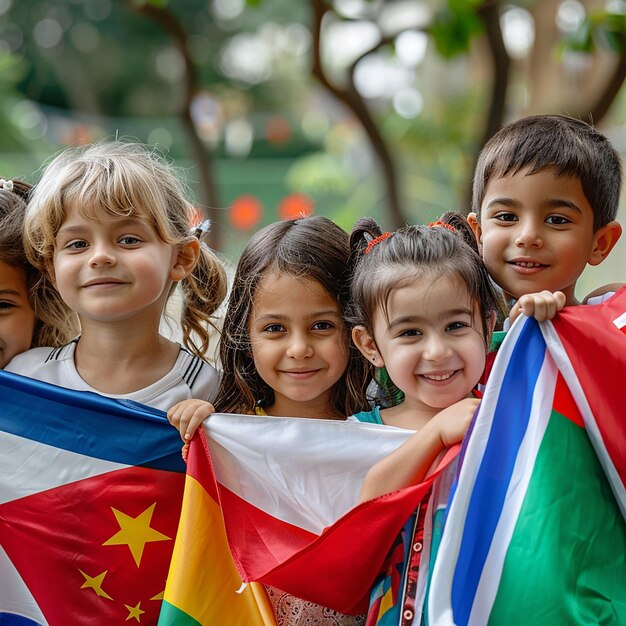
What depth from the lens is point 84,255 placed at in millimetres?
2775

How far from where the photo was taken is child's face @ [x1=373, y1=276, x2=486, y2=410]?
242 cm

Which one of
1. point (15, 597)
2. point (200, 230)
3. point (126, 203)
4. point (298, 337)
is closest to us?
point (15, 597)

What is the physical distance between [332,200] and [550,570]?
1567 centimetres

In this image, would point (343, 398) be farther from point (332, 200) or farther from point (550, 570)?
point (332, 200)

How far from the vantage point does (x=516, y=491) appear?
211cm

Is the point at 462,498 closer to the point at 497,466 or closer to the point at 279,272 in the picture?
the point at 497,466

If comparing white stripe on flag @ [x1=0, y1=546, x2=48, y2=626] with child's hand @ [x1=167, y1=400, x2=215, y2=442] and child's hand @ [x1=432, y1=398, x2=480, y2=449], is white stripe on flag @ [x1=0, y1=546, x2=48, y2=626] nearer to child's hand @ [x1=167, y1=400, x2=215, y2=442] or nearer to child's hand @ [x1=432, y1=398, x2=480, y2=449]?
child's hand @ [x1=167, y1=400, x2=215, y2=442]

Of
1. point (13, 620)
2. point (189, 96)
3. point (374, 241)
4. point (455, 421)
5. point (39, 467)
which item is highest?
point (189, 96)

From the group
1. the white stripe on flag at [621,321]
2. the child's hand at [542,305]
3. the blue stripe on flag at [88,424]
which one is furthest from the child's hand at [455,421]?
the blue stripe on flag at [88,424]

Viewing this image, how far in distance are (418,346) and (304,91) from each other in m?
22.5

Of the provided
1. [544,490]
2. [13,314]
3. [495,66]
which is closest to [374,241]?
[544,490]

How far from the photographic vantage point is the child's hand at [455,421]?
222cm

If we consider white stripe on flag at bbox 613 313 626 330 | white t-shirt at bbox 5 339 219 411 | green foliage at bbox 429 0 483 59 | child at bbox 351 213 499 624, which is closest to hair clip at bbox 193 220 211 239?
white t-shirt at bbox 5 339 219 411

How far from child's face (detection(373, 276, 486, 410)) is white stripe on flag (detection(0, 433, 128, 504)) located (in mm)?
817
